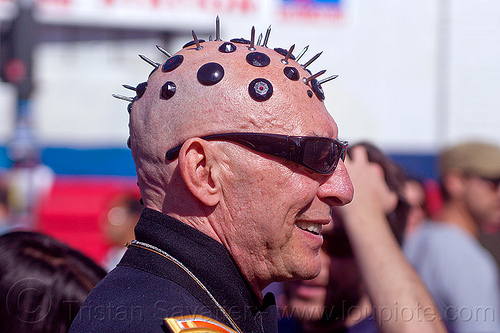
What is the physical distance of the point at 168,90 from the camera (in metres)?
1.78

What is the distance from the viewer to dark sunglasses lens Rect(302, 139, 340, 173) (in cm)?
178

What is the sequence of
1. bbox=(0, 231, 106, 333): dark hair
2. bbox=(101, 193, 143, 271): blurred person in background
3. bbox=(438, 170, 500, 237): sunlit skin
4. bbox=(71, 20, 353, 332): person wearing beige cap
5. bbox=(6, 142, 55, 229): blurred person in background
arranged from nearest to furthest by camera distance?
bbox=(71, 20, 353, 332): person wearing beige cap, bbox=(0, 231, 106, 333): dark hair, bbox=(438, 170, 500, 237): sunlit skin, bbox=(101, 193, 143, 271): blurred person in background, bbox=(6, 142, 55, 229): blurred person in background

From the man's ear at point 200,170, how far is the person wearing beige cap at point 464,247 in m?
2.26

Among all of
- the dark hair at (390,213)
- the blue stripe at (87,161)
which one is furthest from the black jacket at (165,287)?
the blue stripe at (87,161)

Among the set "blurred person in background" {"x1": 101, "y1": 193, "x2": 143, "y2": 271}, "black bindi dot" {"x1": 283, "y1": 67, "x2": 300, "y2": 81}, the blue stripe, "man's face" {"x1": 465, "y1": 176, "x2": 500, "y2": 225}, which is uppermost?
"black bindi dot" {"x1": 283, "y1": 67, "x2": 300, "y2": 81}

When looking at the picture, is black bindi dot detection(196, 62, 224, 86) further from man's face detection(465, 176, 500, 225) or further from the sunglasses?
man's face detection(465, 176, 500, 225)

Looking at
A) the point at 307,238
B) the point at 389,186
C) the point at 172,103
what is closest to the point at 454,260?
the point at 389,186

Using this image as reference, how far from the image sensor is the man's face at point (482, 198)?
4.59m

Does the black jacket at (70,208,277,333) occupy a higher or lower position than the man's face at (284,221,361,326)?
higher

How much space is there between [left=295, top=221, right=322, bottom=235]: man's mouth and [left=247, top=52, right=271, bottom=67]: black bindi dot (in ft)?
1.72

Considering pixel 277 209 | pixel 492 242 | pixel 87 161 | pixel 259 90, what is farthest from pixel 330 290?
pixel 87 161

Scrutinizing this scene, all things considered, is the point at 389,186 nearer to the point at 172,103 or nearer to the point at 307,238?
the point at 307,238

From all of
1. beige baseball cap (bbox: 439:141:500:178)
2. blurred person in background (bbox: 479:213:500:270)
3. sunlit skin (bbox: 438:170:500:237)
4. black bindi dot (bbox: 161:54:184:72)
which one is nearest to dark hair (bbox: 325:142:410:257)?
black bindi dot (bbox: 161:54:184:72)

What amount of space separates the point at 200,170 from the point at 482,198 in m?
3.51
